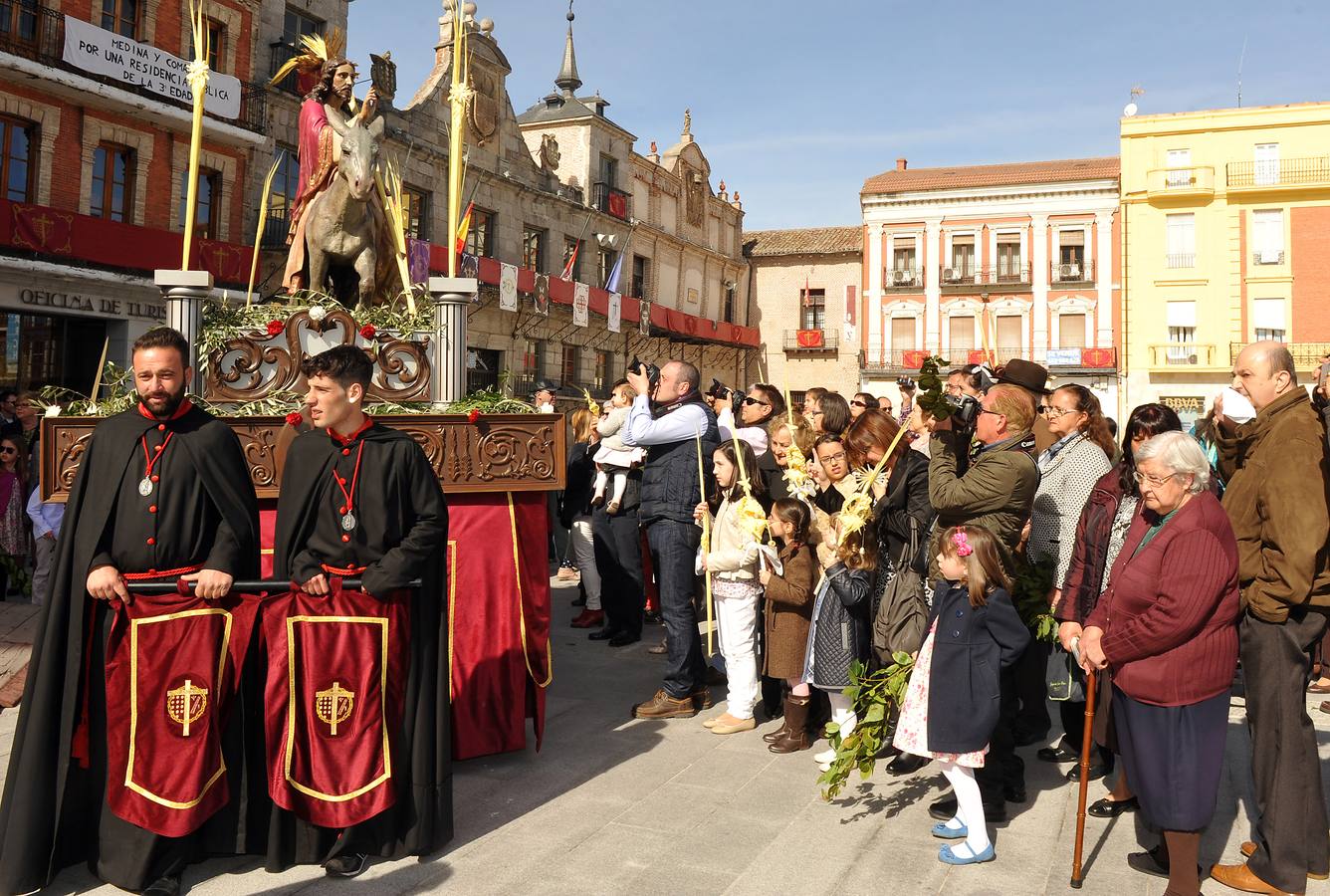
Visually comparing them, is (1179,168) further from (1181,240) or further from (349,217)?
(349,217)

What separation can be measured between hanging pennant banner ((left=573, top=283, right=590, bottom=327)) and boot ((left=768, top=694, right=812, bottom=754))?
72.6 feet

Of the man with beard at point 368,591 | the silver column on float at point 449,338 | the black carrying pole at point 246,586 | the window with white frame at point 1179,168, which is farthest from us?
the window with white frame at point 1179,168

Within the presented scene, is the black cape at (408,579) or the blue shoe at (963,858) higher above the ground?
the black cape at (408,579)

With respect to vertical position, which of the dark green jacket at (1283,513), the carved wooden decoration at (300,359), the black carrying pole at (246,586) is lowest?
the black carrying pole at (246,586)

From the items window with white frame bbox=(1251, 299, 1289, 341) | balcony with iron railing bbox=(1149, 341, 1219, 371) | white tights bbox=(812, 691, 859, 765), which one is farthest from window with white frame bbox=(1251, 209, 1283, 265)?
white tights bbox=(812, 691, 859, 765)

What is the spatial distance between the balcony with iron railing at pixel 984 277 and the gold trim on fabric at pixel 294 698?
3600 cm

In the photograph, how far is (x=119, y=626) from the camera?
3443 mm

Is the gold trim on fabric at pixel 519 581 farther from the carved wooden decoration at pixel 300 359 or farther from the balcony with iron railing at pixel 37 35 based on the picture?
the balcony with iron railing at pixel 37 35

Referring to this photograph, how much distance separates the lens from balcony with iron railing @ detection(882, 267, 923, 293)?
123ft

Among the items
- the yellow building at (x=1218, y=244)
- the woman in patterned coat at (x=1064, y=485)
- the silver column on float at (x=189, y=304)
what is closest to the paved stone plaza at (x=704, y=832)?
the woman in patterned coat at (x=1064, y=485)

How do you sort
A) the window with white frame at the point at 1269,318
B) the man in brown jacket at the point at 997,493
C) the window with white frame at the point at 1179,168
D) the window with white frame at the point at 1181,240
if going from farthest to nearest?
the window with white frame at the point at 1181,240
the window with white frame at the point at 1179,168
the window with white frame at the point at 1269,318
the man in brown jacket at the point at 997,493

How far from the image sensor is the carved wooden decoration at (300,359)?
15.9 ft

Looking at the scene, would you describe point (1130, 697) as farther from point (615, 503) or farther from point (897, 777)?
point (615, 503)

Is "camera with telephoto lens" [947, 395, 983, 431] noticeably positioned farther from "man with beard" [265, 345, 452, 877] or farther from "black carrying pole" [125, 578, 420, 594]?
"black carrying pole" [125, 578, 420, 594]
